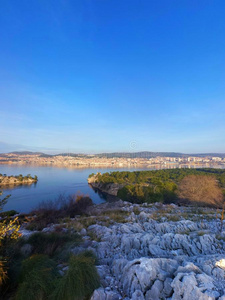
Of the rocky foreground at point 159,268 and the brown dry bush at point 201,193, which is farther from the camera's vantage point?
the brown dry bush at point 201,193

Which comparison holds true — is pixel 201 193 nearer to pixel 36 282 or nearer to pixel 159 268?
pixel 159 268

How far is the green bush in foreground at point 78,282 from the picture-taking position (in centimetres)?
277

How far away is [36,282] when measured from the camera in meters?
2.96

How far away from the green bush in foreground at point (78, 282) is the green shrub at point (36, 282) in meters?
0.22

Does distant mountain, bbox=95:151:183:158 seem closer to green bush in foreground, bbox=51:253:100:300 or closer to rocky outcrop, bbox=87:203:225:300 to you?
rocky outcrop, bbox=87:203:225:300

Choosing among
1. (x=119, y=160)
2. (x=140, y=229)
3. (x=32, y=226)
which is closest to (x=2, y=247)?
(x=140, y=229)

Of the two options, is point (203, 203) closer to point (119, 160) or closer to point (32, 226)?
point (32, 226)

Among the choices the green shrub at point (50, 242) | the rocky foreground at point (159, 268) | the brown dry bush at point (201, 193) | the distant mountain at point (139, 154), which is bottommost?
the brown dry bush at point (201, 193)

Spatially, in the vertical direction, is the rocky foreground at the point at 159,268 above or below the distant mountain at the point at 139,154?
below

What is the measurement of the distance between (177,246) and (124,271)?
7.52 feet

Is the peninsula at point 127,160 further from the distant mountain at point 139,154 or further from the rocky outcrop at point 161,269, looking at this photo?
the rocky outcrop at point 161,269

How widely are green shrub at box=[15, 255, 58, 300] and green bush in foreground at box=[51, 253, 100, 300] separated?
220 mm

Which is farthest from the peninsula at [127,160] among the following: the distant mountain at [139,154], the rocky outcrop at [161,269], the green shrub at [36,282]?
the green shrub at [36,282]

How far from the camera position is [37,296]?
2.82 metres
